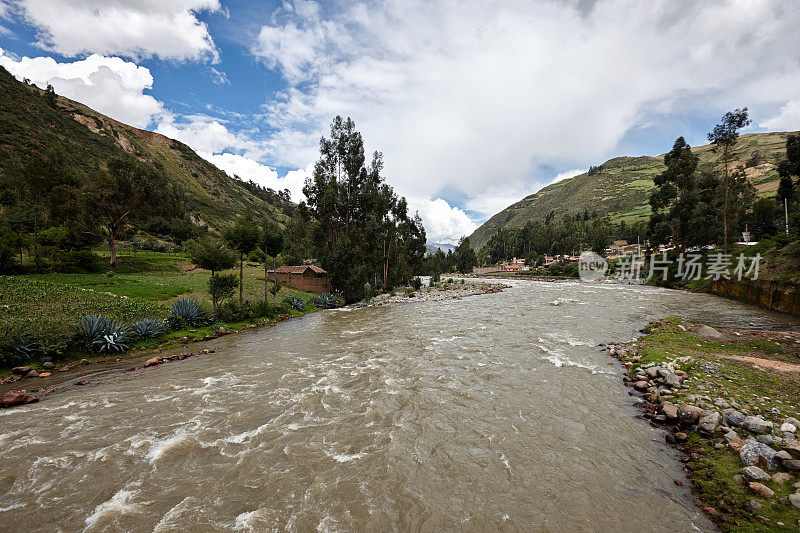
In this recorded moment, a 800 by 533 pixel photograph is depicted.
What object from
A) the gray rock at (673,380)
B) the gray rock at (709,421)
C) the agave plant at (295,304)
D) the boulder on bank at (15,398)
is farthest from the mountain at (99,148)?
the gray rock at (709,421)

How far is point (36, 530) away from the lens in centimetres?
432

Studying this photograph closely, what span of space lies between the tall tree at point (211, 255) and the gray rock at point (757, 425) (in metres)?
22.0

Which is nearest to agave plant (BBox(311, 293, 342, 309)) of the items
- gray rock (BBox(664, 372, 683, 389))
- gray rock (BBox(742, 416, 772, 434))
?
gray rock (BBox(664, 372, 683, 389))

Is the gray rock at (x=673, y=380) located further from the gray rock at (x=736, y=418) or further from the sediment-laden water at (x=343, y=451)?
the gray rock at (x=736, y=418)

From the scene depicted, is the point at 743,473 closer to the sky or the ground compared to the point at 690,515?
closer to the sky

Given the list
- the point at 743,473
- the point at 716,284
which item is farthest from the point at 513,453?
the point at 716,284

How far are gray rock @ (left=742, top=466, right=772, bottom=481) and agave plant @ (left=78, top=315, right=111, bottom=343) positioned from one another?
1987 centimetres

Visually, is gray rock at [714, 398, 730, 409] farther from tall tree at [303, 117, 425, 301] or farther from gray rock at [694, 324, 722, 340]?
tall tree at [303, 117, 425, 301]

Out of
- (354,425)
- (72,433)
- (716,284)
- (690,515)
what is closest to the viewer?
(690,515)

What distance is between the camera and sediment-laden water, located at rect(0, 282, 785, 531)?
4.73 metres

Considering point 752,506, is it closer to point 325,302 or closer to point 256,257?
point 325,302

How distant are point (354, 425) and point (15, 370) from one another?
471 inches

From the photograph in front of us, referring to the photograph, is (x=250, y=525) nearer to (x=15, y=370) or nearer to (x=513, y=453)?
(x=513, y=453)

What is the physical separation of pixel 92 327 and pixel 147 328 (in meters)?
1.93
